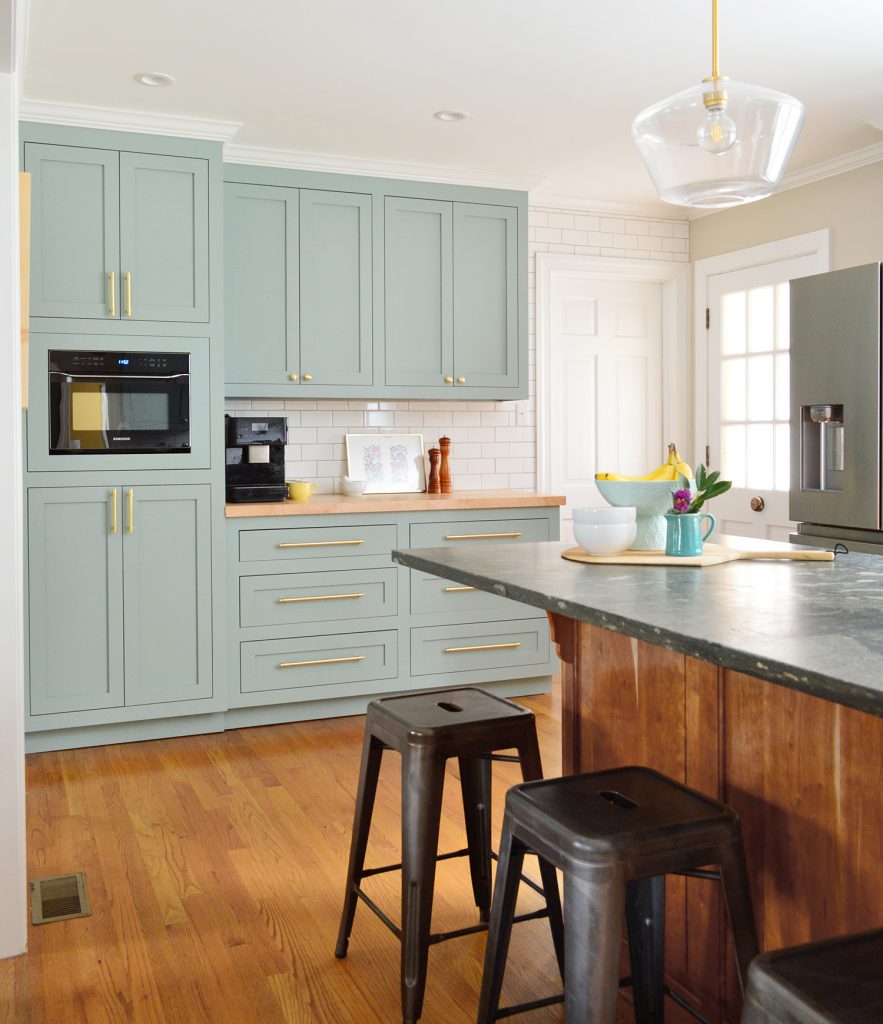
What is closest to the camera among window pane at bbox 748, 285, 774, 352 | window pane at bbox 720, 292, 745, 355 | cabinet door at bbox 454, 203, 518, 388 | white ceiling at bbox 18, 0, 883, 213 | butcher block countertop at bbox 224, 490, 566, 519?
white ceiling at bbox 18, 0, 883, 213

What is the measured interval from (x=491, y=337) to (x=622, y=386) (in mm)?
1165

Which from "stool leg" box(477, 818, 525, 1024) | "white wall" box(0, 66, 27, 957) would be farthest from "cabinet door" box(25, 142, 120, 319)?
"stool leg" box(477, 818, 525, 1024)

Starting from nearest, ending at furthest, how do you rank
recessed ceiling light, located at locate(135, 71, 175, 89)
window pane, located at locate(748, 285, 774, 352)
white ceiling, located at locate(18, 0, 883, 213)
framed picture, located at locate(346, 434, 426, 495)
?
white ceiling, located at locate(18, 0, 883, 213) < recessed ceiling light, located at locate(135, 71, 175, 89) < framed picture, located at locate(346, 434, 426, 495) < window pane, located at locate(748, 285, 774, 352)

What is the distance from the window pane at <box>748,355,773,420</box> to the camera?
5.26 meters

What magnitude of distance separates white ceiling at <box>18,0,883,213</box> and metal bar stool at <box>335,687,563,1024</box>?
2.20 meters

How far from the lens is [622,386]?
5.80 meters

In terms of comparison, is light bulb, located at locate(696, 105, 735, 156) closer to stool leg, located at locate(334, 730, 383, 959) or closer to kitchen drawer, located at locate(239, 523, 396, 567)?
stool leg, located at locate(334, 730, 383, 959)

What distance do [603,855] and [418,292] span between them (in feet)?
12.0

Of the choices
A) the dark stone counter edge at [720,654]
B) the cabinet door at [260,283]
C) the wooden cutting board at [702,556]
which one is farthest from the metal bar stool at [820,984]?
the cabinet door at [260,283]

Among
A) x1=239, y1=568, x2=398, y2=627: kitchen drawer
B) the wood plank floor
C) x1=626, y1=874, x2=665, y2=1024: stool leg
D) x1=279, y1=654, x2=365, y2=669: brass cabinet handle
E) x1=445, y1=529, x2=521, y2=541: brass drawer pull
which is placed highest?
x1=445, y1=529, x2=521, y2=541: brass drawer pull

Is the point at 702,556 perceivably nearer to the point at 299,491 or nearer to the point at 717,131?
the point at 717,131

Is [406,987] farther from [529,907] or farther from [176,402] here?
[176,402]

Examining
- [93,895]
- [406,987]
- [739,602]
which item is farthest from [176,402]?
[739,602]

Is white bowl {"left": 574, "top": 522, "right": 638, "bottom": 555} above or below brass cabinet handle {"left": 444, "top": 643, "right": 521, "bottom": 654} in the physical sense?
above
